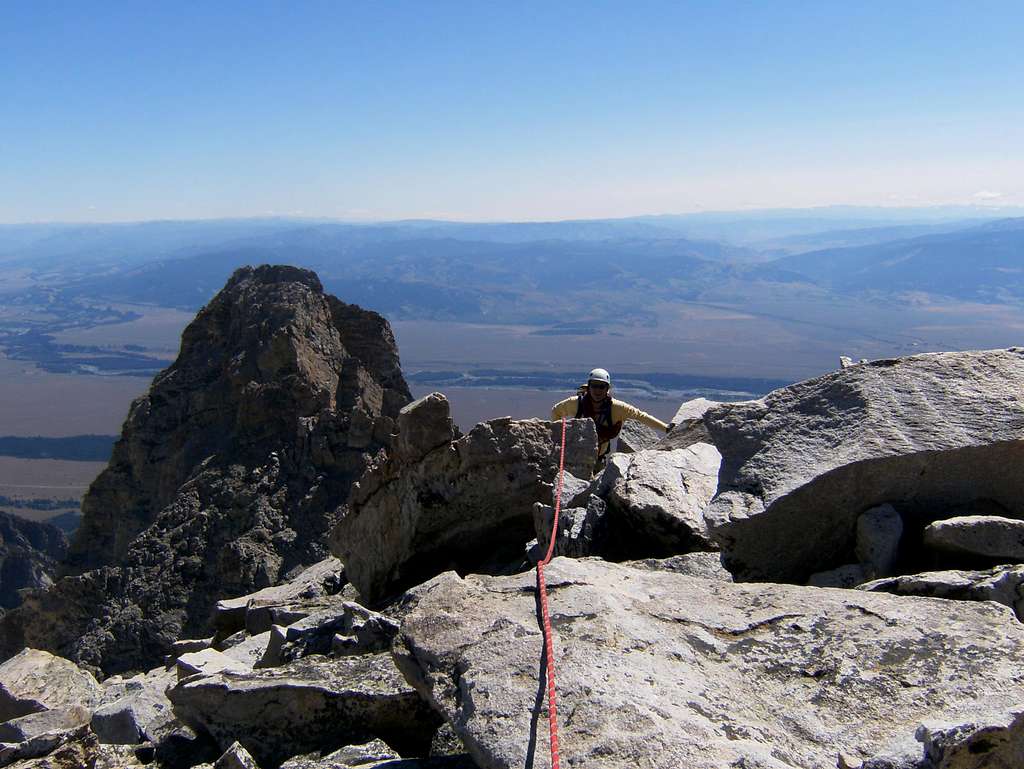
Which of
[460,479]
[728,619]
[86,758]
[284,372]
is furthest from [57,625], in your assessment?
[728,619]

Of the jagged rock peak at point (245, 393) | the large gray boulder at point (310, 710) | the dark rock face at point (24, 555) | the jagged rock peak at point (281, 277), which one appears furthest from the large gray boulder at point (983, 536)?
the dark rock face at point (24, 555)

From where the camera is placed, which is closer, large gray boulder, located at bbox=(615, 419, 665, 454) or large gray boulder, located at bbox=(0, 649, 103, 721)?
large gray boulder, located at bbox=(0, 649, 103, 721)

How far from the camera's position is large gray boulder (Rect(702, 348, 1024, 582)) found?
20.0 ft

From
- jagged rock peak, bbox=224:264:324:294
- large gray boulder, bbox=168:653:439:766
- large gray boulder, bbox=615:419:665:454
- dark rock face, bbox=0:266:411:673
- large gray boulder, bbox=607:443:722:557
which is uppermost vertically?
jagged rock peak, bbox=224:264:324:294

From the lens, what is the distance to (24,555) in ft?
147

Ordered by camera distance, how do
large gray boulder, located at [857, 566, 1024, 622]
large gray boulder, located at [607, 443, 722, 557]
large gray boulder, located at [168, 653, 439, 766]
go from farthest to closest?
large gray boulder, located at [607, 443, 722, 557] < large gray boulder, located at [168, 653, 439, 766] < large gray boulder, located at [857, 566, 1024, 622]

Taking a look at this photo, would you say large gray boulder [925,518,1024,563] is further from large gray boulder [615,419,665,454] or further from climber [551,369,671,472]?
large gray boulder [615,419,665,454]

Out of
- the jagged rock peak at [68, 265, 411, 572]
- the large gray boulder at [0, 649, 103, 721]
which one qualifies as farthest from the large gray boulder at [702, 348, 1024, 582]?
the jagged rock peak at [68, 265, 411, 572]

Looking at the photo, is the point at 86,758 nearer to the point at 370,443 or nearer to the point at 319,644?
the point at 319,644

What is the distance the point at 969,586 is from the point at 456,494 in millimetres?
5174

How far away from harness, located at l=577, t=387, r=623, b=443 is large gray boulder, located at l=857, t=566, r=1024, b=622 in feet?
18.9

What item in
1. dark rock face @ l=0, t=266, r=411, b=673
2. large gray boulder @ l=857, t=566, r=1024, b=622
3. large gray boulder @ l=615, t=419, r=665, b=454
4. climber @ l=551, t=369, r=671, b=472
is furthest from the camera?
dark rock face @ l=0, t=266, r=411, b=673

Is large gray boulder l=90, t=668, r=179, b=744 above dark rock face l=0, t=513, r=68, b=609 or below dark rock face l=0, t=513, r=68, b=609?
above

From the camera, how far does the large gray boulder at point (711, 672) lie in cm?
380
